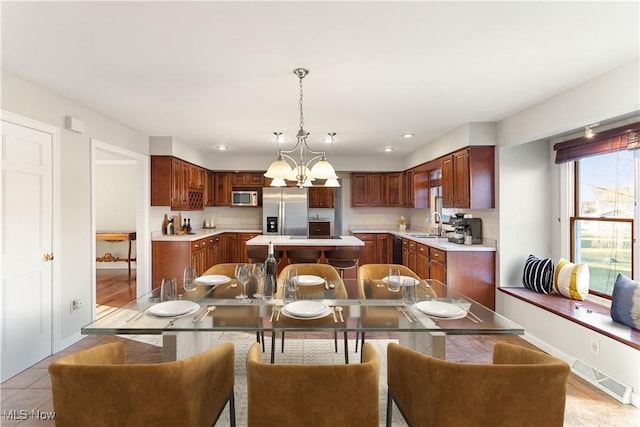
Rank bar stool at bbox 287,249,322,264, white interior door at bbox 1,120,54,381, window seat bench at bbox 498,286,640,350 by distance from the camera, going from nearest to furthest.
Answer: window seat bench at bbox 498,286,640,350 < white interior door at bbox 1,120,54,381 < bar stool at bbox 287,249,322,264

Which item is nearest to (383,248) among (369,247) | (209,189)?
(369,247)

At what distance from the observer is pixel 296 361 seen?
2.79 metres

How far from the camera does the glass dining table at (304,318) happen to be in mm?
1609

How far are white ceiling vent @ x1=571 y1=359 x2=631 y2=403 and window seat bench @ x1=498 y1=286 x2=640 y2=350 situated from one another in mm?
309

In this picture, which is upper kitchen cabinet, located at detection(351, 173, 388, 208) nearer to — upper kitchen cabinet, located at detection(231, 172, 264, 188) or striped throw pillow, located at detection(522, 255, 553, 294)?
upper kitchen cabinet, located at detection(231, 172, 264, 188)

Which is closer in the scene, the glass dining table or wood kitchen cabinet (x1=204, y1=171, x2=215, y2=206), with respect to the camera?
the glass dining table

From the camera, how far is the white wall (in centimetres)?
281

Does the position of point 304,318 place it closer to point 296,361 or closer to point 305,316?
point 305,316

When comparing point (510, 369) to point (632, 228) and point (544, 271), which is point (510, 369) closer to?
point (632, 228)

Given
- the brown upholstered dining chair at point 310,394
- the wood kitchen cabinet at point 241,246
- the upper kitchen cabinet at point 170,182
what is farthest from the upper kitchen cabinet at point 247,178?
the brown upholstered dining chair at point 310,394

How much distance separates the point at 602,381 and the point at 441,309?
5.20 ft

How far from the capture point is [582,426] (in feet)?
6.40

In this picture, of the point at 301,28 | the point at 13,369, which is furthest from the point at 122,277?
the point at 301,28

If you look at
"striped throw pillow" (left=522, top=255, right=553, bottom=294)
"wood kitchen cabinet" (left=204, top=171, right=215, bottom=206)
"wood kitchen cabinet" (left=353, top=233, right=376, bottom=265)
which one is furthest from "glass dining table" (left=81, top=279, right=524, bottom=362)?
"wood kitchen cabinet" (left=204, top=171, right=215, bottom=206)
